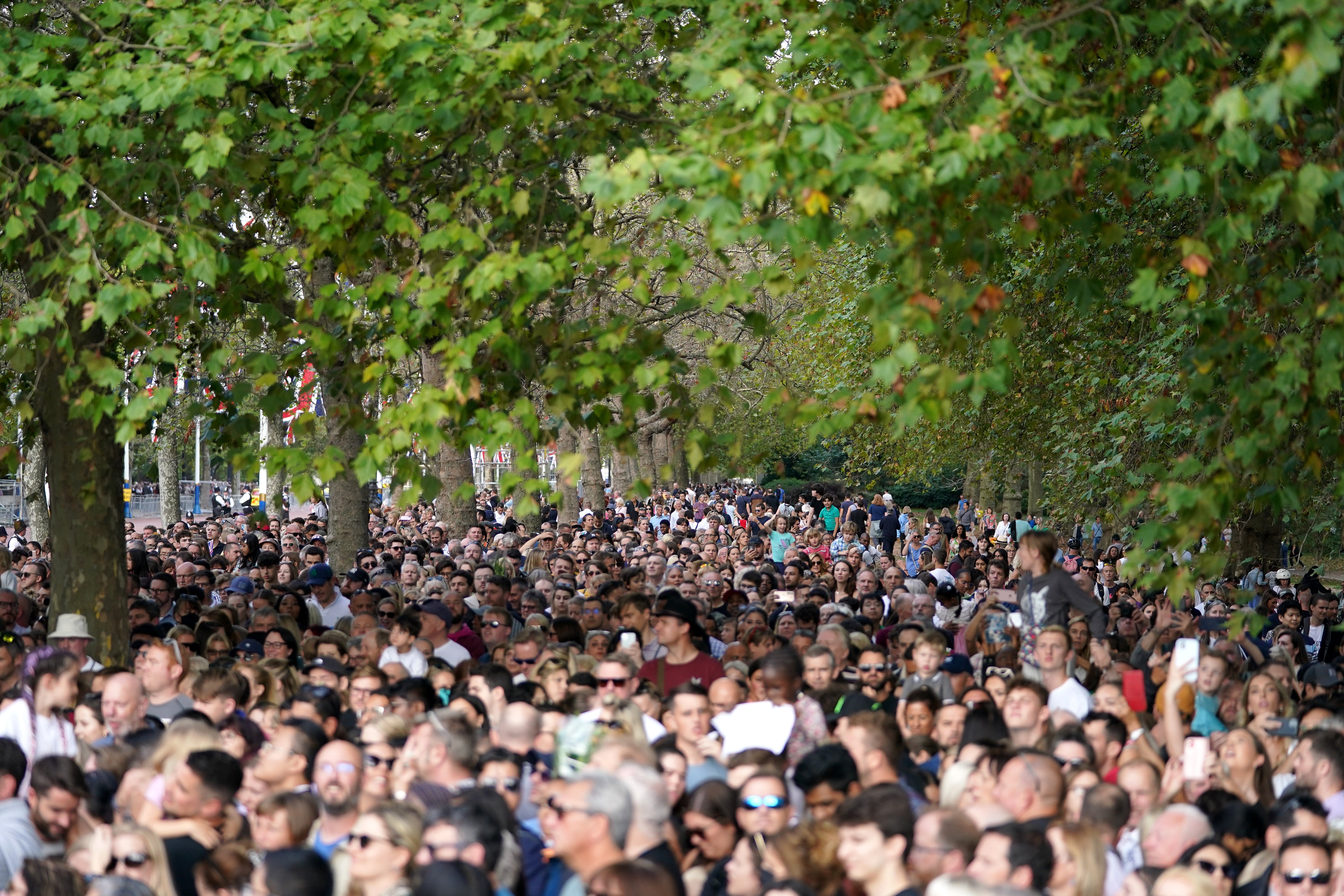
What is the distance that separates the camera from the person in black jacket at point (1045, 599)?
35.8ft

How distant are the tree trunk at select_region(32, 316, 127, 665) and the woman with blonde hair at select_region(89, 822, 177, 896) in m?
5.84

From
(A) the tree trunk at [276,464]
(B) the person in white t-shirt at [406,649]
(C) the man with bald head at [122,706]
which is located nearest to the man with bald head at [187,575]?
(A) the tree trunk at [276,464]

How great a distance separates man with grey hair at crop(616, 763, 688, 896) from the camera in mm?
5980

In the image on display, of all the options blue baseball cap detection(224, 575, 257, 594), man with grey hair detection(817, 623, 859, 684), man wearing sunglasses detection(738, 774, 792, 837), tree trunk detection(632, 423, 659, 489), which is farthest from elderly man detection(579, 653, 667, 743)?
tree trunk detection(632, 423, 659, 489)

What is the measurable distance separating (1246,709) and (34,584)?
12330mm

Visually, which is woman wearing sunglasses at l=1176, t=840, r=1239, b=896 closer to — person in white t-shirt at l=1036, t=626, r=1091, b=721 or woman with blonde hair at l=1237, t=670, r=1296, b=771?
woman with blonde hair at l=1237, t=670, r=1296, b=771

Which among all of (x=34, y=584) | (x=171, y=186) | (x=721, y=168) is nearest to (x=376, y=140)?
(x=171, y=186)

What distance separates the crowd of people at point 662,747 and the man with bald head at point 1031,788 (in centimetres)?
1

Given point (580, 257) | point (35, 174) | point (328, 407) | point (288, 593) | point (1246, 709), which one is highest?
point (35, 174)

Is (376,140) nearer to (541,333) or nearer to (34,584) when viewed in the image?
(541,333)

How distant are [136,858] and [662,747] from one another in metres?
2.54

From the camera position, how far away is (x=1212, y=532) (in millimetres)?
8375

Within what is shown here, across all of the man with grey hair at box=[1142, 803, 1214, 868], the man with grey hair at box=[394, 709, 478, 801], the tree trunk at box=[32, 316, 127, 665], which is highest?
the tree trunk at box=[32, 316, 127, 665]

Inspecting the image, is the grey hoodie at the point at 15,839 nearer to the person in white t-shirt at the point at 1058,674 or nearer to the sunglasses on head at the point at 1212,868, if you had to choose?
the sunglasses on head at the point at 1212,868
